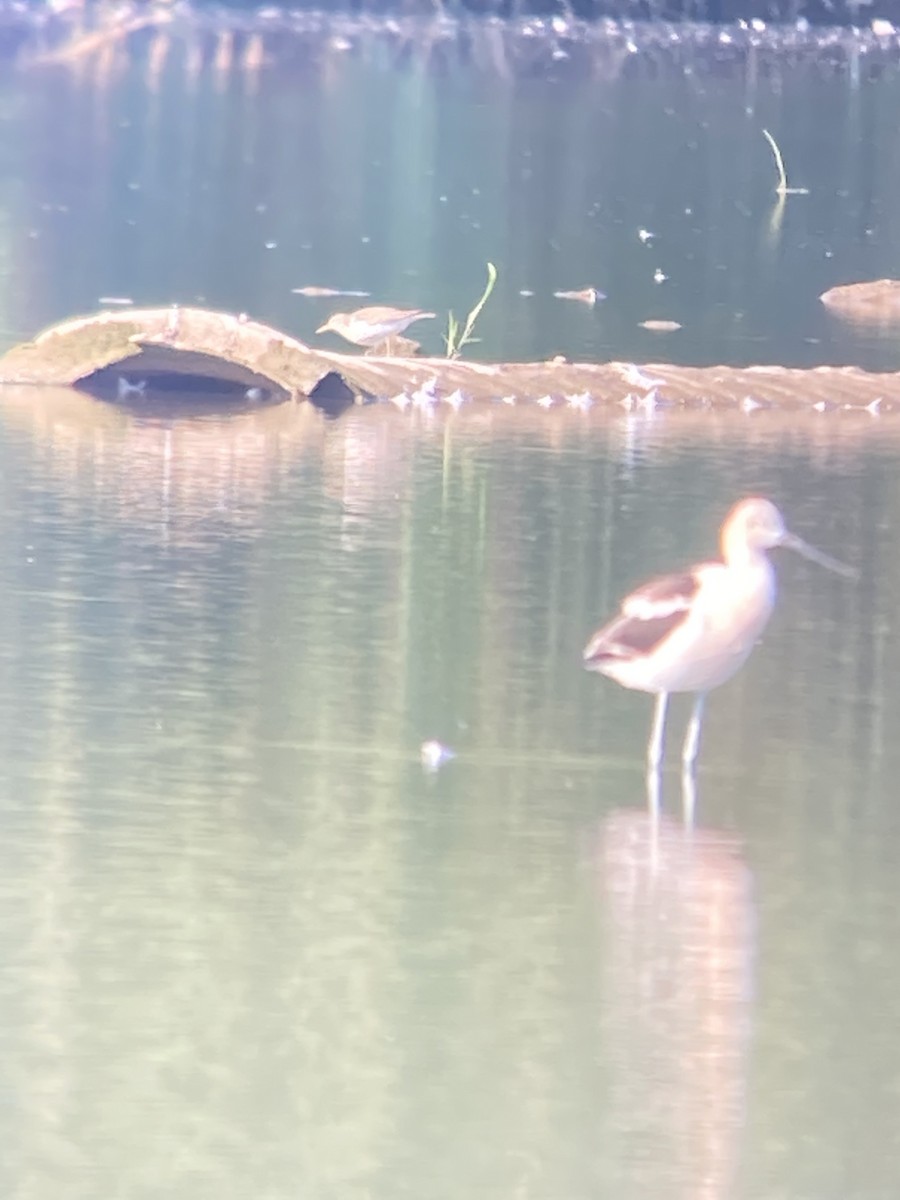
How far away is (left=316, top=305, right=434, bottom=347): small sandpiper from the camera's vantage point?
39.7 feet

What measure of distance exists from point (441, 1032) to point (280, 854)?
0.98 m

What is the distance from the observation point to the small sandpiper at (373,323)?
39.7 feet

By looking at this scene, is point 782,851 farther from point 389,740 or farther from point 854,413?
point 854,413

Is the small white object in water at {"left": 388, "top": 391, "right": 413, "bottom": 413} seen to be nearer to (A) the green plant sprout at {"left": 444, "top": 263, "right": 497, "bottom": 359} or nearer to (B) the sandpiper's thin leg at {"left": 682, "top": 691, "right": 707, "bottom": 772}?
(A) the green plant sprout at {"left": 444, "top": 263, "right": 497, "bottom": 359}

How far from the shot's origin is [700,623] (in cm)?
619

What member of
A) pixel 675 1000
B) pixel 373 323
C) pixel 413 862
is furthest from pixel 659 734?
pixel 373 323

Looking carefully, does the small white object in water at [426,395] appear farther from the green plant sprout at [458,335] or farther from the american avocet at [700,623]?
the american avocet at [700,623]

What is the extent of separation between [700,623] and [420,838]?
2.82 feet

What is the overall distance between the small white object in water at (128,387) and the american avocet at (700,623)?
18.4ft

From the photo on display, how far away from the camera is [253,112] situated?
31312 millimetres

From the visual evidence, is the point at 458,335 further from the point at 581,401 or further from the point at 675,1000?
the point at 675,1000

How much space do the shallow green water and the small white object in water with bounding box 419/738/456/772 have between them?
0.11 feet

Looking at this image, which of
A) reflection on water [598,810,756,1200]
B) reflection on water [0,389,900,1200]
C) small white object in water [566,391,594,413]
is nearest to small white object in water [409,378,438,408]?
small white object in water [566,391,594,413]

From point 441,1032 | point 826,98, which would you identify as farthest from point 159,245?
point 826,98
